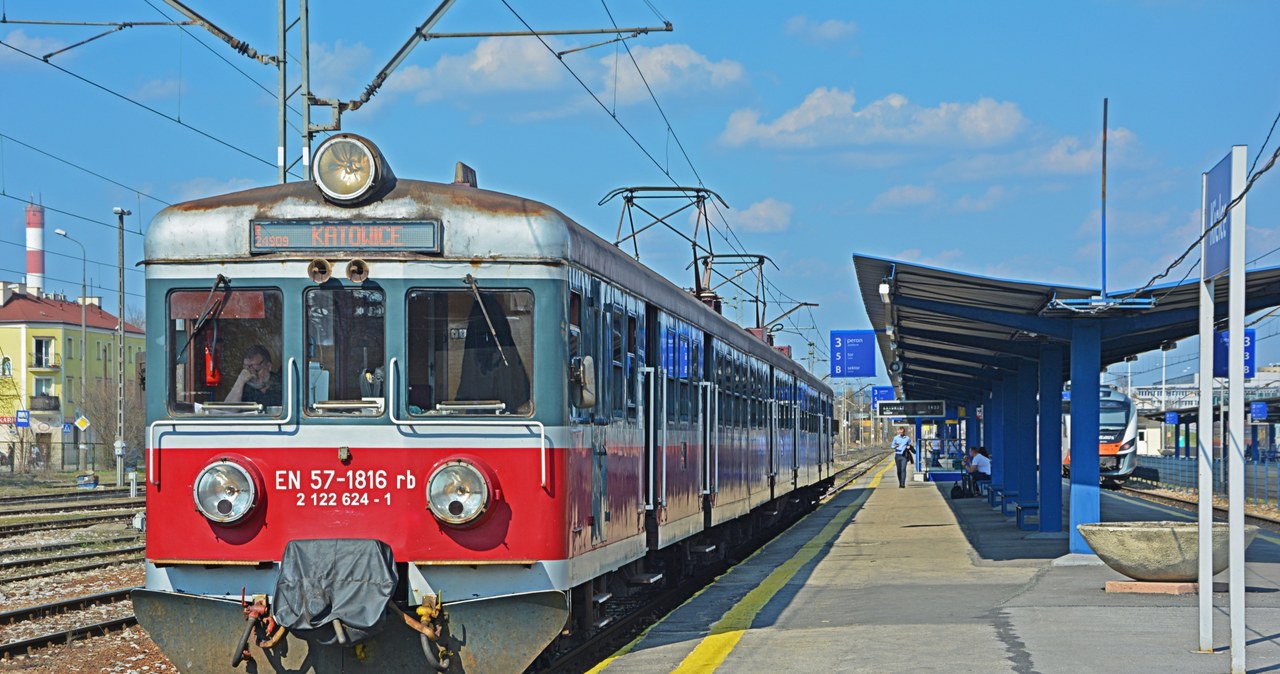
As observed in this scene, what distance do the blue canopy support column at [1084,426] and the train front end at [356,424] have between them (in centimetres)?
884

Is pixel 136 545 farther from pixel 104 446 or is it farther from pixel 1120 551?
pixel 104 446

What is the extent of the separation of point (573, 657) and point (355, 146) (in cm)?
366

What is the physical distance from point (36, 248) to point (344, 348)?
82226mm

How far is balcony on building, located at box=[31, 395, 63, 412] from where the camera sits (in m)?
72.3

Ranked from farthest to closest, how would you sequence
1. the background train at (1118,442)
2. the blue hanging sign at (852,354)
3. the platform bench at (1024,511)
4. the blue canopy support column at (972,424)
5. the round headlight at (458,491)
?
the blue hanging sign at (852,354), the background train at (1118,442), the blue canopy support column at (972,424), the platform bench at (1024,511), the round headlight at (458,491)

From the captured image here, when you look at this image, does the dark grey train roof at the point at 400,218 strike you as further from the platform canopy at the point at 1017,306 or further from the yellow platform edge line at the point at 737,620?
the platform canopy at the point at 1017,306

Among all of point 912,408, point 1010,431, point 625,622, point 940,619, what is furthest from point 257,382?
point 912,408

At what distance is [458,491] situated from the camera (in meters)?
8.05

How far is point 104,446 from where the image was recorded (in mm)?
61344

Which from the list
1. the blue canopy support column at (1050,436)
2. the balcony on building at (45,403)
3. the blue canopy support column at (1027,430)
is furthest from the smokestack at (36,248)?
the blue canopy support column at (1050,436)

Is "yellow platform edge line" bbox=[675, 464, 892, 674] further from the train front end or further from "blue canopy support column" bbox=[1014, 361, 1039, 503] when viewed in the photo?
"blue canopy support column" bbox=[1014, 361, 1039, 503]

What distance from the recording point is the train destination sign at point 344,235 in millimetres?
8305

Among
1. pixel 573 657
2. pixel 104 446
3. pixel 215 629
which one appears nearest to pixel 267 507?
pixel 215 629

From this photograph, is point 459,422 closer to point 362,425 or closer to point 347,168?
point 362,425
